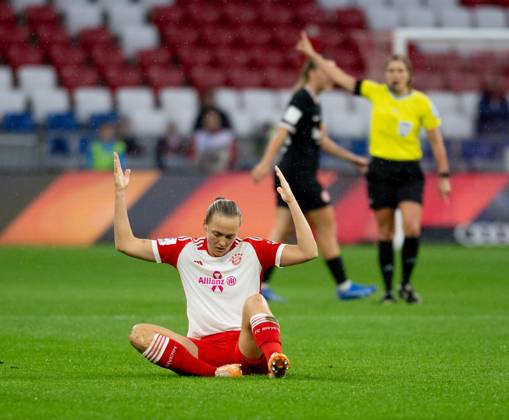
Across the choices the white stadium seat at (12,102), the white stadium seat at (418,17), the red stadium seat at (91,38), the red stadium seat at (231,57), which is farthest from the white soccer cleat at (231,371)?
the white stadium seat at (418,17)

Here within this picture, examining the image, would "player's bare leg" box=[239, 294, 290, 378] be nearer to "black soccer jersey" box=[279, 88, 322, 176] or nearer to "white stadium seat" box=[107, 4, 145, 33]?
"black soccer jersey" box=[279, 88, 322, 176]

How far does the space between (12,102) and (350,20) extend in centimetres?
873

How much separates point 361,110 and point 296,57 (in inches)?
115

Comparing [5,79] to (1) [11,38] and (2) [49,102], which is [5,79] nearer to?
(2) [49,102]

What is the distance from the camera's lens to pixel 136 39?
90.9 feet

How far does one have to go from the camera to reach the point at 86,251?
20359mm

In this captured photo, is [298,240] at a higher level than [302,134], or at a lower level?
higher

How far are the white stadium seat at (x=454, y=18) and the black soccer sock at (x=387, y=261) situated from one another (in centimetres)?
1682

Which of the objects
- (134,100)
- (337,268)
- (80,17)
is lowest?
(134,100)

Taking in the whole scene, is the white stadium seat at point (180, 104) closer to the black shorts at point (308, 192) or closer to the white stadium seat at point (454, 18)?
the white stadium seat at point (454, 18)

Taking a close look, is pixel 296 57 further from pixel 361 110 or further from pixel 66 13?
pixel 66 13

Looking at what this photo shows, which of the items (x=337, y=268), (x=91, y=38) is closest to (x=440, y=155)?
(x=337, y=268)

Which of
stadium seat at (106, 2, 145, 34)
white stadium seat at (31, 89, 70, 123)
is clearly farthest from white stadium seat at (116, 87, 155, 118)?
stadium seat at (106, 2, 145, 34)

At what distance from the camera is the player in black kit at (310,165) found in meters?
13.7
